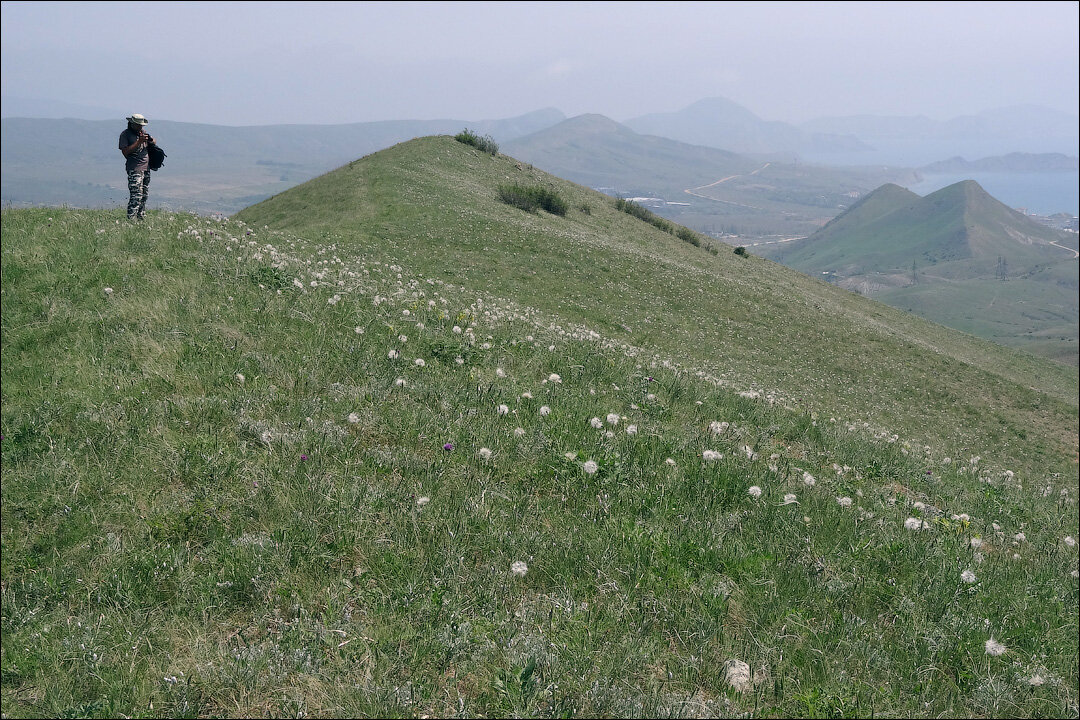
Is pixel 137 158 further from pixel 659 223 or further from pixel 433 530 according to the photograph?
pixel 659 223

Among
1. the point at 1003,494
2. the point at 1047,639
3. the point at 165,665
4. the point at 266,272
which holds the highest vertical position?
the point at 266,272

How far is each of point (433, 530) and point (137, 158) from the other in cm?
1462

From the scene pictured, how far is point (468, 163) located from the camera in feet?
184

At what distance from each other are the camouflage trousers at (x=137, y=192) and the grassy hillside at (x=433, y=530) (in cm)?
306

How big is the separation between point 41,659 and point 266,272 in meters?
7.15

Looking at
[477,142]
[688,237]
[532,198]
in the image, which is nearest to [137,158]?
[532,198]

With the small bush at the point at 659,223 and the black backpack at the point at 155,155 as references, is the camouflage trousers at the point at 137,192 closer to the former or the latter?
the black backpack at the point at 155,155

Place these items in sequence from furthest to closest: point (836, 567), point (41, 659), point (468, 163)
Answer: point (468, 163)
point (836, 567)
point (41, 659)

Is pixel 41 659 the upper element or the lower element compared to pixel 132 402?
lower

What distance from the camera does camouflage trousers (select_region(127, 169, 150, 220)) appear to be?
527 inches

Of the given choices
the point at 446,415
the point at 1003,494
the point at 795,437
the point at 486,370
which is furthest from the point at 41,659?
the point at 1003,494

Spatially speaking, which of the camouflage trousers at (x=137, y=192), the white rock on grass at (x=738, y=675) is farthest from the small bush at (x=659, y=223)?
the white rock on grass at (x=738, y=675)

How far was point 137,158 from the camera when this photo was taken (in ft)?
46.6

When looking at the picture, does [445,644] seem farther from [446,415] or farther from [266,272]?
[266,272]
